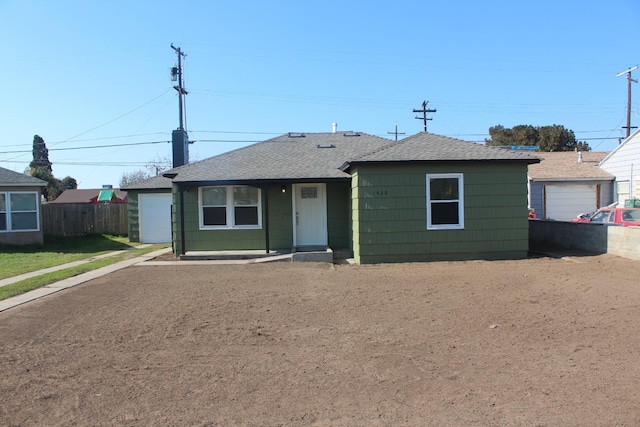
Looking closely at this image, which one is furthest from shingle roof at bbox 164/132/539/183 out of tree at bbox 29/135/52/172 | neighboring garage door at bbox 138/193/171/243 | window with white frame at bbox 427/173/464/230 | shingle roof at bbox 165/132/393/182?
tree at bbox 29/135/52/172

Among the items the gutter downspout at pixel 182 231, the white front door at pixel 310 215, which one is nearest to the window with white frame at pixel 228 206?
the gutter downspout at pixel 182 231

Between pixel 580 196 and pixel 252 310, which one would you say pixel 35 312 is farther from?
pixel 580 196

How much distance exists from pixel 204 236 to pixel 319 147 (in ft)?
17.5

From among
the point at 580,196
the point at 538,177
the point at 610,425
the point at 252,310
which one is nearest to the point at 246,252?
the point at 252,310

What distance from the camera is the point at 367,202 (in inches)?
476

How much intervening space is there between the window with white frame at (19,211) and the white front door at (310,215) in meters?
12.3

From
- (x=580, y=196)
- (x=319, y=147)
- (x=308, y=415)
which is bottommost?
(x=308, y=415)

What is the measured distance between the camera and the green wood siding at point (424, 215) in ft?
39.7

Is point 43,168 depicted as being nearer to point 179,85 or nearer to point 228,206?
point 179,85

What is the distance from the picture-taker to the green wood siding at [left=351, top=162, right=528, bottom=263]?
12109mm

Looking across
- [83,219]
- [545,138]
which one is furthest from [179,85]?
[545,138]

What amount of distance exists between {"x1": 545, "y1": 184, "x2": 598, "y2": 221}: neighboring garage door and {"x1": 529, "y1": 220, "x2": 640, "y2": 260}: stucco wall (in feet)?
19.9

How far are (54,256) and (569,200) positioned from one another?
73.6 feet

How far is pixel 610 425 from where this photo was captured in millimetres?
3314
